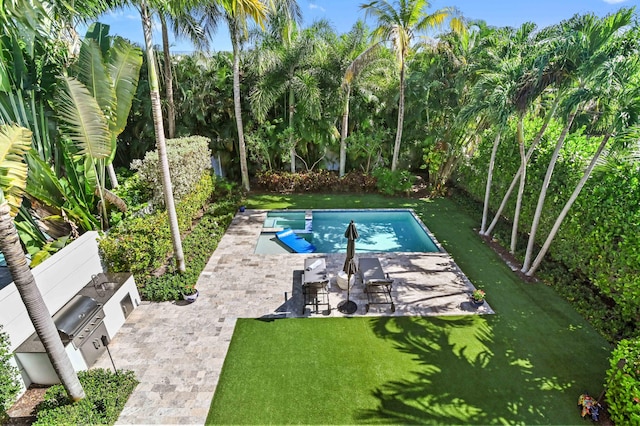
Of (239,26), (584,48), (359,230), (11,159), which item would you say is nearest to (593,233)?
(584,48)

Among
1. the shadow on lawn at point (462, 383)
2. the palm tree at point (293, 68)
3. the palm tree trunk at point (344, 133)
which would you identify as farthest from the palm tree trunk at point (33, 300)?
the palm tree trunk at point (344, 133)

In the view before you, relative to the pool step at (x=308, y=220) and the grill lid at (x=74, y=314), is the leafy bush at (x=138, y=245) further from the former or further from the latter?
the pool step at (x=308, y=220)

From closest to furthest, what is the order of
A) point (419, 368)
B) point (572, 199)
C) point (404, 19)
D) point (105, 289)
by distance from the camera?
point (419, 368)
point (105, 289)
point (572, 199)
point (404, 19)

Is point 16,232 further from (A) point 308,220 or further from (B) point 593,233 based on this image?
(B) point 593,233

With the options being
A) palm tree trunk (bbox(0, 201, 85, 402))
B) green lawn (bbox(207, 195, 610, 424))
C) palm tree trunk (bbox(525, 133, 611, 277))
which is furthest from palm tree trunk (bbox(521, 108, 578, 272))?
palm tree trunk (bbox(0, 201, 85, 402))

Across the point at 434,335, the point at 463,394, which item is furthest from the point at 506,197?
the point at 463,394

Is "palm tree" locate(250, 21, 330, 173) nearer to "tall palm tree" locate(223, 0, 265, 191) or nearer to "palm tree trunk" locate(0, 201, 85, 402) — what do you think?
"tall palm tree" locate(223, 0, 265, 191)
